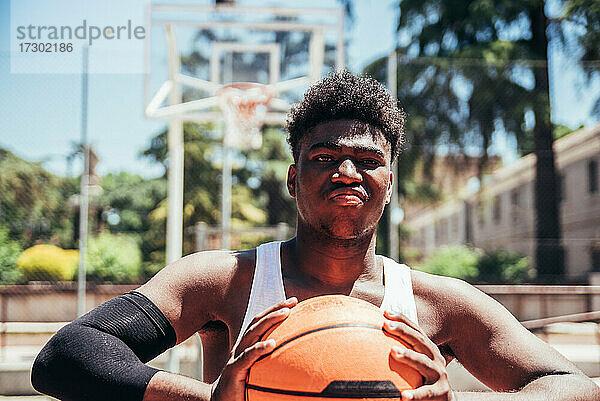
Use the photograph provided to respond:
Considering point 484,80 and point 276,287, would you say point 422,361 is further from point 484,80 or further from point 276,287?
point 484,80

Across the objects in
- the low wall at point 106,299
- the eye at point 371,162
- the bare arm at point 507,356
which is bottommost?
the low wall at point 106,299

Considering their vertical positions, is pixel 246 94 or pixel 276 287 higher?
pixel 246 94

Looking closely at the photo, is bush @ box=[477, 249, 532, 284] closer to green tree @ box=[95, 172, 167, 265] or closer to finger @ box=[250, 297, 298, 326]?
green tree @ box=[95, 172, 167, 265]

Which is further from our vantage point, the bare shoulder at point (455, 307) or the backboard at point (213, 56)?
the backboard at point (213, 56)

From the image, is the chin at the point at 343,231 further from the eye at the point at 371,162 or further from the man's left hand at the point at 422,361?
the man's left hand at the point at 422,361

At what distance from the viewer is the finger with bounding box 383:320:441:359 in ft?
4.63

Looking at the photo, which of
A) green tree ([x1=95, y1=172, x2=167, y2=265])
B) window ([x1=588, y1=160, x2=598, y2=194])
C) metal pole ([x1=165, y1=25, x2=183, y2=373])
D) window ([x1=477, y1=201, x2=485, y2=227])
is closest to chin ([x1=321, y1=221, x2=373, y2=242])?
metal pole ([x1=165, y1=25, x2=183, y2=373])

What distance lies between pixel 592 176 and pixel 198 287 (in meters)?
16.3

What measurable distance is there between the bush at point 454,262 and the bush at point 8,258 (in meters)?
8.62

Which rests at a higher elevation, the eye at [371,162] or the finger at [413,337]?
the eye at [371,162]

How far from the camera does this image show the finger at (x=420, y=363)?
1.37m

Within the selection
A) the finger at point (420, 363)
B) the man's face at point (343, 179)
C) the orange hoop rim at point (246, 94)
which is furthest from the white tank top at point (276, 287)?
the orange hoop rim at point (246, 94)

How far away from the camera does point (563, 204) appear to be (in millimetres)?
16719

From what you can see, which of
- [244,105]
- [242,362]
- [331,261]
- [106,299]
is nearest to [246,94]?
[244,105]
